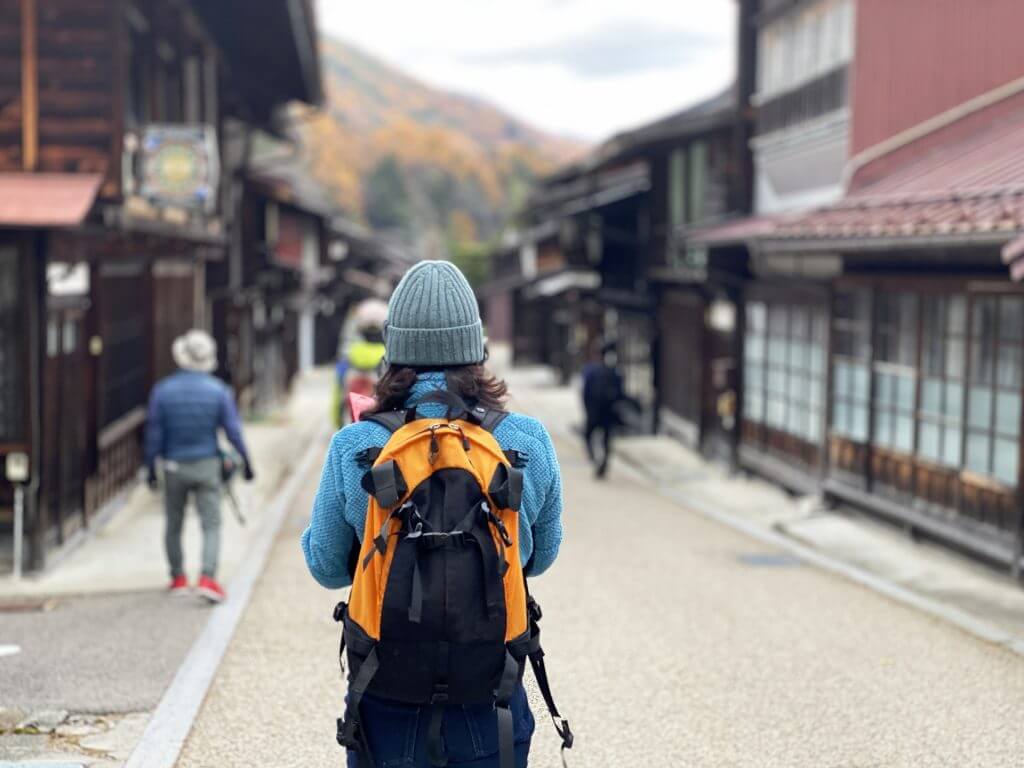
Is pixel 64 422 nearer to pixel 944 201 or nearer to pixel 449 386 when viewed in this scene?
pixel 944 201

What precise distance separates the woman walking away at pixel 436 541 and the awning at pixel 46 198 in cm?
661

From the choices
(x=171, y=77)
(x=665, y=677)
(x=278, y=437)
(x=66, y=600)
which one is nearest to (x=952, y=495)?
(x=665, y=677)

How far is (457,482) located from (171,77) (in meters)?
14.5

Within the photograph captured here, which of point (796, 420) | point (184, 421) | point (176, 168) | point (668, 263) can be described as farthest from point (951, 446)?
point (668, 263)

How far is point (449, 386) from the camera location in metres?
3.45

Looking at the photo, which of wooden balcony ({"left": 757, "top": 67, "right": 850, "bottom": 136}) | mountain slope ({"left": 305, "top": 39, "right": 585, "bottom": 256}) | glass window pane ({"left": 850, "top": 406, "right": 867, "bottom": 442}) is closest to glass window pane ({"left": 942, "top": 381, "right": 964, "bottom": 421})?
glass window pane ({"left": 850, "top": 406, "right": 867, "bottom": 442})

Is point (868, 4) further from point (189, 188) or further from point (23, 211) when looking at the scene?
point (23, 211)

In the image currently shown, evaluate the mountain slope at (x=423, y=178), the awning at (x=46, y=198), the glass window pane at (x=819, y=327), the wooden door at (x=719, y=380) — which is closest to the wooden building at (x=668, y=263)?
the wooden door at (x=719, y=380)

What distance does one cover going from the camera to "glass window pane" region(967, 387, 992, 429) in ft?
34.8

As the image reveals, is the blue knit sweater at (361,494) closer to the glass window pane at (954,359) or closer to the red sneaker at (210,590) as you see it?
the red sneaker at (210,590)

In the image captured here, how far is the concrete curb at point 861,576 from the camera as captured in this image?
8266 millimetres

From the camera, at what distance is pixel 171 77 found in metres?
16.5

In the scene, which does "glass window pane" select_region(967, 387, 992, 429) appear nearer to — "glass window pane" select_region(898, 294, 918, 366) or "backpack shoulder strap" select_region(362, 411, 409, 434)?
"glass window pane" select_region(898, 294, 918, 366)

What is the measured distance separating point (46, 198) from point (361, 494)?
7569mm
